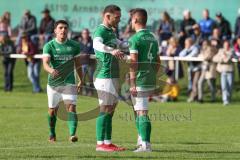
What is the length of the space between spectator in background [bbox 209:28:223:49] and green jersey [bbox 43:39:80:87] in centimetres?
1278

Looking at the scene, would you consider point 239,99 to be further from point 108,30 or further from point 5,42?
point 108,30

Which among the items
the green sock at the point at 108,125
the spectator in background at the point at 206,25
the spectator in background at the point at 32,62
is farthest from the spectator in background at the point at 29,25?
the green sock at the point at 108,125

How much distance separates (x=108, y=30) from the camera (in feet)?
47.3

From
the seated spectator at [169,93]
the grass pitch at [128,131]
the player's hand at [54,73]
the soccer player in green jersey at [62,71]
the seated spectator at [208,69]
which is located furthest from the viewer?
the seated spectator at [169,93]

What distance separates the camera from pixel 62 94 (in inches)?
643

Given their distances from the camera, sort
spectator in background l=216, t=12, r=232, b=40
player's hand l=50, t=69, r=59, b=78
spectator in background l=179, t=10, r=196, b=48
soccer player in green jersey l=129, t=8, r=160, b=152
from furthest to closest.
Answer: spectator in background l=179, t=10, r=196, b=48 → spectator in background l=216, t=12, r=232, b=40 → player's hand l=50, t=69, r=59, b=78 → soccer player in green jersey l=129, t=8, r=160, b=152

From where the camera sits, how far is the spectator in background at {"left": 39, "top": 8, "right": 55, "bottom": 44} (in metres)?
32.2

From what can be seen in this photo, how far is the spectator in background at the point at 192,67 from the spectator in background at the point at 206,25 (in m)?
1.41

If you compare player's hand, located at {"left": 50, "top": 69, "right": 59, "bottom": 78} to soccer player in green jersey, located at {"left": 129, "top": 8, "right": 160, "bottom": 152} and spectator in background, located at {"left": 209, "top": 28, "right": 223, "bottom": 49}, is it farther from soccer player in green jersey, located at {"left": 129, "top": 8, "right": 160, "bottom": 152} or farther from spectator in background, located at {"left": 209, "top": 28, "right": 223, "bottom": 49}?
spectator in background, located at {"left": 209, "top": 28, "right": 223, "bottom": 49}

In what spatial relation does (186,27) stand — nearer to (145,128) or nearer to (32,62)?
(32,62)

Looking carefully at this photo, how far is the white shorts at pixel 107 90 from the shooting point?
566 inches

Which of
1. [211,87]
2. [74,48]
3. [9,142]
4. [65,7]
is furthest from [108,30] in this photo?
[65,7]

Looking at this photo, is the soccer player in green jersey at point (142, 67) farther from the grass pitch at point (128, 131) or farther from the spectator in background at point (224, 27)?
the spectator in background at point (224, 27)

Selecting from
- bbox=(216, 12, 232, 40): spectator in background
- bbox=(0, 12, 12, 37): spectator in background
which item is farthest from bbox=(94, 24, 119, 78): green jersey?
bbox=(0, 12, 12, 37): spectator in background
